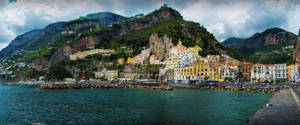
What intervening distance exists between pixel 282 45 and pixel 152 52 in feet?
389

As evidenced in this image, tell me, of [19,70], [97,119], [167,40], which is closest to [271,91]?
[97,119]

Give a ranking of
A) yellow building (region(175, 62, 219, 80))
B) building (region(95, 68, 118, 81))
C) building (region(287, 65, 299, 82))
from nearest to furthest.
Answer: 1. building (region(287, 65, 299, 82))
2. yellow building (region(175, 62, 219, 80))
3. building (region(95, 68, 118, 81))

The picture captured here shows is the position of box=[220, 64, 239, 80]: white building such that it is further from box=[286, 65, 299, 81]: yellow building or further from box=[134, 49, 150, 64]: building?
box=[134, 49, 150, 64]: building

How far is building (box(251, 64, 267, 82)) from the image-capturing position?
287 feet

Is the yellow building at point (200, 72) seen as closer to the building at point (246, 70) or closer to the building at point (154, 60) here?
the building at point (246, 70)

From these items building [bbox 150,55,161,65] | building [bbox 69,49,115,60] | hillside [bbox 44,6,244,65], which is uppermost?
hillside [bbox 44,6,244,65]

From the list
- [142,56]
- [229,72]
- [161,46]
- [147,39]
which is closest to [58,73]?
[142,56]

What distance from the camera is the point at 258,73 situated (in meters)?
88.9

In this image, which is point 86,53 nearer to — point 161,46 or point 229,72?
point 161,46

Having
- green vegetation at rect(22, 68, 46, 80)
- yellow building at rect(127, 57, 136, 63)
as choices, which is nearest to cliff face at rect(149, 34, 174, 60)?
yellow building at rect(127, 57, 136, 63)

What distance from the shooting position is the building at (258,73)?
87375 millimetres

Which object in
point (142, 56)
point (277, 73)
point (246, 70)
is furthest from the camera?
point (142, 56)

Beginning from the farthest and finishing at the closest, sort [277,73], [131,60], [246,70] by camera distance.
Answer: [131,60], [246,70], [277,73]

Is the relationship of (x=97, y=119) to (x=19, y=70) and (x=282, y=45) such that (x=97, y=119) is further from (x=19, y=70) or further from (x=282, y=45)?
(x=282, y=45)
